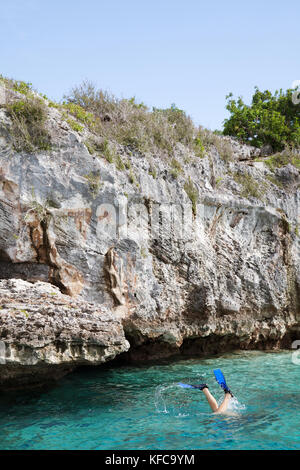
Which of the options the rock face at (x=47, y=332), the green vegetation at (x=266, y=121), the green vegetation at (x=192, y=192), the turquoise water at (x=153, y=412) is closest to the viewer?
the turquoise water at (x=153, y=412)

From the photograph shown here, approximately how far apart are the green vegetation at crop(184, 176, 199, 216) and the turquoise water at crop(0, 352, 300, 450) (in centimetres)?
470

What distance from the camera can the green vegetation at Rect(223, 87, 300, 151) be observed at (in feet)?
57.1

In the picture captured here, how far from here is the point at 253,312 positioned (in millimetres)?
12984

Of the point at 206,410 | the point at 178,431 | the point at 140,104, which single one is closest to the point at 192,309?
the point at 206,410

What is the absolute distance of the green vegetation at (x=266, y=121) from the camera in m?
17.4

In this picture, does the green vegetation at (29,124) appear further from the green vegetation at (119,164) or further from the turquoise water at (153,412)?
the turquoise water at (153,412)

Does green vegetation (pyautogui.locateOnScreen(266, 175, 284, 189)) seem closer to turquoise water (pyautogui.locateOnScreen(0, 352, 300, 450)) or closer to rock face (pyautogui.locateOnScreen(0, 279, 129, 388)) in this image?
turquoise water (pyautogui.locateOnScreen(0, 352, 300, 450))

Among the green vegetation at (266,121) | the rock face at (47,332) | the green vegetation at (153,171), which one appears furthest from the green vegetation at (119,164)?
the green vegetation at (266,121)

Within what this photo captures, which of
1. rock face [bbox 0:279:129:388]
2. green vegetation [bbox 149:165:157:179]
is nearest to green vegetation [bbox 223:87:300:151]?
green vegetation [bbox 149:165:157:179]

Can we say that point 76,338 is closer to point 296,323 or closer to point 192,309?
point 192,309

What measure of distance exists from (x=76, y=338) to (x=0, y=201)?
146 inches

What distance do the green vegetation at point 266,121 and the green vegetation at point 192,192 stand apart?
245 inches

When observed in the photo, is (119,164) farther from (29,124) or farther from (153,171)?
(29,124)

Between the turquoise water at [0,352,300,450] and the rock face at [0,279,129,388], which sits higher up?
the rock face at [0,279,129,388]
